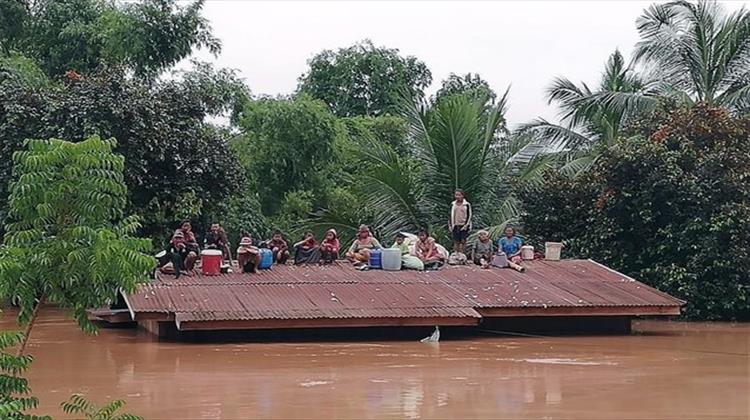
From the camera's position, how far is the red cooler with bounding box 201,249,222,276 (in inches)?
592

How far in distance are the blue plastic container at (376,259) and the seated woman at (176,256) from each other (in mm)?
2957

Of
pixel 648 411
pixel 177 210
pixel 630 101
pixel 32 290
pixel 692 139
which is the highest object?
pixel 630 101

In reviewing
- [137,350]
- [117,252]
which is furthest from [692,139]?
[117,252]

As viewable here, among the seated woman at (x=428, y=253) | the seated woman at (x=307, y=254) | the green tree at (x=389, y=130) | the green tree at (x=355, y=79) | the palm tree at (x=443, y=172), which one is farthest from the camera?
the green tree at (x=355, y=79)

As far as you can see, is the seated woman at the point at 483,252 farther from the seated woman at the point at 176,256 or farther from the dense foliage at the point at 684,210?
the seated woman at the point at 176,256

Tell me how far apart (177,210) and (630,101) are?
9.98 m

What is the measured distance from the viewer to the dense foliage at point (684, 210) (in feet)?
57.7

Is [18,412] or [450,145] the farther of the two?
[450,145]

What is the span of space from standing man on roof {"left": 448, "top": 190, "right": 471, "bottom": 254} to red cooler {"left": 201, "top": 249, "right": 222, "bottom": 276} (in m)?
4.29

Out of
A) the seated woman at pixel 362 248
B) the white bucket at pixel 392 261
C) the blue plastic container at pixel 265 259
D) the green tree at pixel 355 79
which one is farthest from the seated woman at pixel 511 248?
the green tree at pixel 355 79

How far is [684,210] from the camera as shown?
59.1ft

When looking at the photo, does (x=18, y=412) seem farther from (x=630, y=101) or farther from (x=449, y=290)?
(x=630, y=101)

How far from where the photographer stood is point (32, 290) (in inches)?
267

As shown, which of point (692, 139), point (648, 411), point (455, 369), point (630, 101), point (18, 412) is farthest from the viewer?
point (630, 101)
